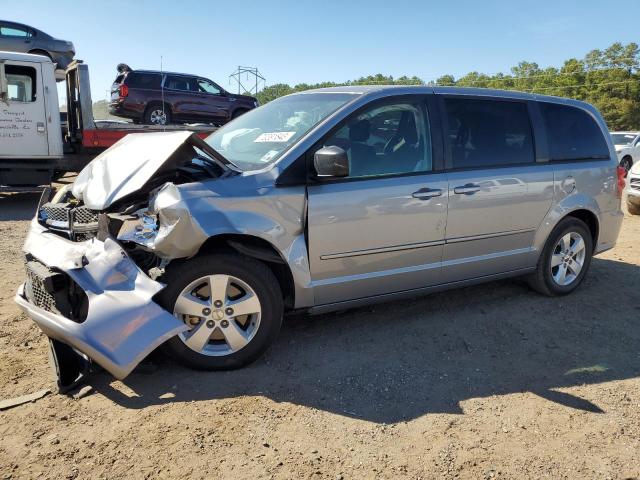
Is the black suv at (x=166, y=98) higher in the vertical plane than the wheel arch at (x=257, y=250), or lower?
higher

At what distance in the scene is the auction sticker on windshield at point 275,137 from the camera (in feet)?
12.3

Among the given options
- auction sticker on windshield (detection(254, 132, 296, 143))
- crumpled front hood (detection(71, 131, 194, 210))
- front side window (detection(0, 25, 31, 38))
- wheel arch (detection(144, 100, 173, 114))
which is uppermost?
front side window (detection(0, 25, 31, 38))

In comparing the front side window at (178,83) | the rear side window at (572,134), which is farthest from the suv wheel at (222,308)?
the front side window at (178,83)

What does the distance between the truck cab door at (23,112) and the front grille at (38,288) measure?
7098 millimetres

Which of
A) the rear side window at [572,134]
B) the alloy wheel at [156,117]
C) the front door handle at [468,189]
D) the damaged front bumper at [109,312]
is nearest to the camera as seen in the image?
the damaged front bumper at [109,312]

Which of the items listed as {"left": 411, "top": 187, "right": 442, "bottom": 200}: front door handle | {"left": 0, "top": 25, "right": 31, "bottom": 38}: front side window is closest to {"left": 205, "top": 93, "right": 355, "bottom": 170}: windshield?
{"left": 411, "top": 187, "right": 442, "bottom": 200}: front door handle

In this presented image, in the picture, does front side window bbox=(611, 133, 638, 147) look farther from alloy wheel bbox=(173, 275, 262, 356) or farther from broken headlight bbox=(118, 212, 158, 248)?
broken headlight bbox=(118, 212, 158, 248)

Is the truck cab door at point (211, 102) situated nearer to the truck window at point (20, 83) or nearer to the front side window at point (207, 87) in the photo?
the front side window at point (207, 87)

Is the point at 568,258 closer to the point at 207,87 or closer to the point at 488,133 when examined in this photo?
the point at 488,133

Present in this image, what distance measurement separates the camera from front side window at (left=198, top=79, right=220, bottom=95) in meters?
13.5

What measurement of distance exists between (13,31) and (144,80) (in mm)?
3146

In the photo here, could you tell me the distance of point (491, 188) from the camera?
4.22m

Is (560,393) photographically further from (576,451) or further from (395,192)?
(395,192)

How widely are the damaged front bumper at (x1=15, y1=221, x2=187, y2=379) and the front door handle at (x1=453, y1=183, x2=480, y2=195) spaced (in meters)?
2.29
